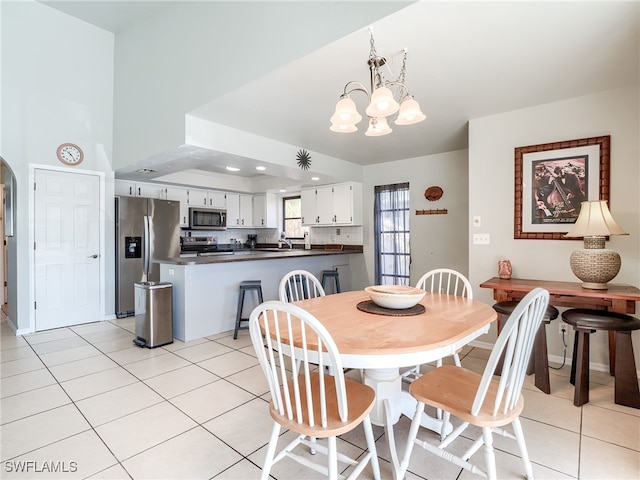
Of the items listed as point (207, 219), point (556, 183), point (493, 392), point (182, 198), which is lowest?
point (493, 392)

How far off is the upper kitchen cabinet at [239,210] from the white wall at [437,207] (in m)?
3.08

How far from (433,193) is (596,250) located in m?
2.50

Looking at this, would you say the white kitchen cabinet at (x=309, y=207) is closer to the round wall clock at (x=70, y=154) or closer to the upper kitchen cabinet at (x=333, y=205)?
the upper kitchen cabinet at (x=333, y=205)

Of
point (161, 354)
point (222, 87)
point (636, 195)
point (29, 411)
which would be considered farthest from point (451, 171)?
point (29, 411)

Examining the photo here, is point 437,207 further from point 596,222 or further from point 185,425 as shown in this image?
point 185,425

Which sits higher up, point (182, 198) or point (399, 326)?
point (182, 198)

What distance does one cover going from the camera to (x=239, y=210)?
6.86 metres

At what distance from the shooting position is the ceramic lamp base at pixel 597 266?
95.2 inches

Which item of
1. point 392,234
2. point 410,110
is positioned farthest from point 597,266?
point 392,234

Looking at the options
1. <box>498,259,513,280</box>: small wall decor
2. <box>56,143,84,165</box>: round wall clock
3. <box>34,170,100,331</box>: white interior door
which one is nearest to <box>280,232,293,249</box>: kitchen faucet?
<box>34,170,100,331</box>: white interior door

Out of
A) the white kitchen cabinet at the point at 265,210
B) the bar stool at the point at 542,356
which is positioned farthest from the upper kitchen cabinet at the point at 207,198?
the bar stool at the point at 542,356

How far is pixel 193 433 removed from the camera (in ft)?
6.31

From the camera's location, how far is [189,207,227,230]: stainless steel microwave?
5969 mm

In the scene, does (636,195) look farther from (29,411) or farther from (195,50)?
(29,411)
